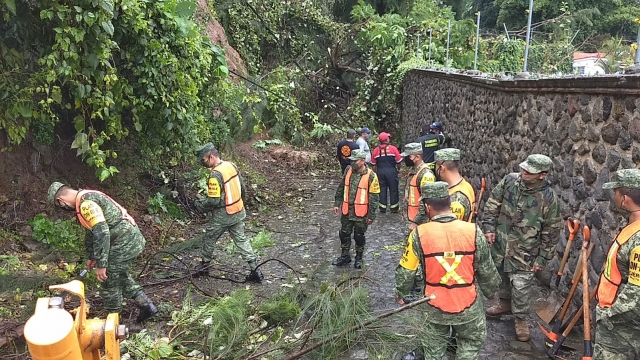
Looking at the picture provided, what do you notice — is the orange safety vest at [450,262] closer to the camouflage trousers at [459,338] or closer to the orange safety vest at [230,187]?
the camouflage trousers at [459,338]

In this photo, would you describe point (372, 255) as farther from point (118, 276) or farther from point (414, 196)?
point (118, 276)

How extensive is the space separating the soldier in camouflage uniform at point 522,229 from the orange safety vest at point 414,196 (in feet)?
3.97

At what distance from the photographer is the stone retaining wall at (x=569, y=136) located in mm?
4246

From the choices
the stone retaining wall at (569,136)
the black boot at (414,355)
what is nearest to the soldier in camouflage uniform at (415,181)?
the stone retaining wall at (569,136)

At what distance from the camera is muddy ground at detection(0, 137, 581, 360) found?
490cm

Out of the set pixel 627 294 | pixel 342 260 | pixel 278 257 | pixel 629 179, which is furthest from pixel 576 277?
pixel 278 257

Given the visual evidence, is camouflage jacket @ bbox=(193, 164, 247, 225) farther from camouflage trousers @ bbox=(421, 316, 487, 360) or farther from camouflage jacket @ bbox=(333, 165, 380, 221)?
camouflage trousers @ bbox=(421, 316, 487, 360)

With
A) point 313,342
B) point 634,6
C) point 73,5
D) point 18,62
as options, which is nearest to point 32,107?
point 18,62

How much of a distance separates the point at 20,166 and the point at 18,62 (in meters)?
1.82

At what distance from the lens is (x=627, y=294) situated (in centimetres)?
316

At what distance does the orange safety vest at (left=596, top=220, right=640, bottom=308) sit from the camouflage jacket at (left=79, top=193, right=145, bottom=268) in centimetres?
439

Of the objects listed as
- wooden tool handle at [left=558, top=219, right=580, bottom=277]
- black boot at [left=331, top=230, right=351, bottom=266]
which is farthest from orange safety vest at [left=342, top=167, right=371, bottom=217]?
wooden tool handle at [left=558, top=219, right=580, bottom=277]

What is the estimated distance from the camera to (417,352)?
14.1 feet

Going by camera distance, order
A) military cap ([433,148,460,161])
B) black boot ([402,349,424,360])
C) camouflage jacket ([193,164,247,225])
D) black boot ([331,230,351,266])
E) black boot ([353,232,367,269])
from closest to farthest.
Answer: black boot ([402,349,424,360]) < military cap ([433,148,460,161]) < camouflage jacket ([193,164,247,225]) < black boot ([353,232,367,269]) < black boot ([331,230,351,266])
